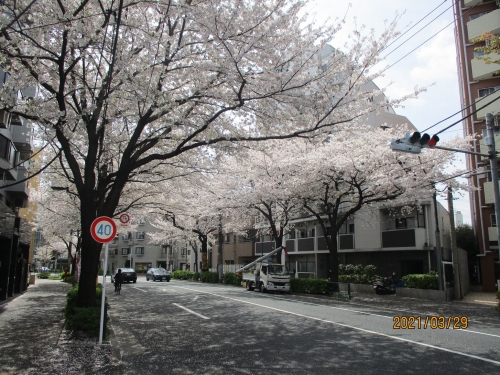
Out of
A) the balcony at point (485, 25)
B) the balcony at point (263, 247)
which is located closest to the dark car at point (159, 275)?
the balcony at point (263, 247)

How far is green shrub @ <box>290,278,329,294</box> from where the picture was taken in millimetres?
21703

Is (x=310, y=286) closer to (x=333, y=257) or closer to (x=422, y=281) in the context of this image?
(x=333, y=257)

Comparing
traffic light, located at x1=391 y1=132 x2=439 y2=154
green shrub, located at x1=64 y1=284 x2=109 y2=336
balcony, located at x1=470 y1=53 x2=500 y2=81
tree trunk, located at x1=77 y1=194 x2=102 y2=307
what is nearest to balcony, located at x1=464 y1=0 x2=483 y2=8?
balcony, located at x1=470 y1=53 x2=500 y2=81

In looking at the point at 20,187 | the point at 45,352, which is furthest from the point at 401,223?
the point at 20,187

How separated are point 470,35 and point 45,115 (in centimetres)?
2887

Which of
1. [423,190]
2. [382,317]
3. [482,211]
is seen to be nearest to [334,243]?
[423,190]

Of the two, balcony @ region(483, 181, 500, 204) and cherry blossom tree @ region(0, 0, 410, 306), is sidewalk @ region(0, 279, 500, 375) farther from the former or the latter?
balcony @ region(483, 181, 500, 204)

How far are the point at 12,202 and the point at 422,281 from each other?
2557cm

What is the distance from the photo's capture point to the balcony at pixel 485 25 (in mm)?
25891

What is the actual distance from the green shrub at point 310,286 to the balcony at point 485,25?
63.9 feet

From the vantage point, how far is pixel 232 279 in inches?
1310

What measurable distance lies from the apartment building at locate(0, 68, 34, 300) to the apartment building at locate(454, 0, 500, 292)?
26794 mm

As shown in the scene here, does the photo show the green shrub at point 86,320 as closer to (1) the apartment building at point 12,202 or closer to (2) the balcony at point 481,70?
(1) the apartment building at point 12,202

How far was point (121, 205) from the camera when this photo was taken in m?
22.4
